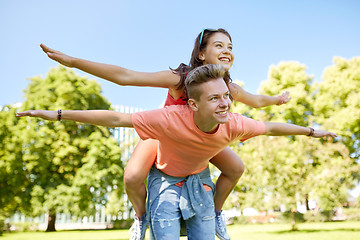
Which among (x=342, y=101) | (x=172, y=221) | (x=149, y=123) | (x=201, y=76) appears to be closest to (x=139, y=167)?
(x=172, y=221)

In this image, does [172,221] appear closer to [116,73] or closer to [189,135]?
[189,135]

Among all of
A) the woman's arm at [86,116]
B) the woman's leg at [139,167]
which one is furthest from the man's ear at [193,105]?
the woman's leg at [139,167]

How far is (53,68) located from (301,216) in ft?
67.8

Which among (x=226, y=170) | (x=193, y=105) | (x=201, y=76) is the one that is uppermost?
(x=201, y=76)

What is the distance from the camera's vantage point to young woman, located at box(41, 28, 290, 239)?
2623 millimetres

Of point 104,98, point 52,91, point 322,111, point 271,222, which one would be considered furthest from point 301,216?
point 52,91

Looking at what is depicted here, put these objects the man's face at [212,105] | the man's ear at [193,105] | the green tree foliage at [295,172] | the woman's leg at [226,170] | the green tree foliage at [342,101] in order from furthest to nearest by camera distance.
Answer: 1. the green tree foliage at [342,101]
2. the green tree foliage at [295,172]
3. the woman's leg at [226,170]
4. the man's ear at [193,105]
5. the man's face at [212,105]

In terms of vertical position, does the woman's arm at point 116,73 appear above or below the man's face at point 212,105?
above

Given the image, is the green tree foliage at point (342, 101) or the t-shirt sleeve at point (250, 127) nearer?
the t-shirt sleeve at point (250, 127)

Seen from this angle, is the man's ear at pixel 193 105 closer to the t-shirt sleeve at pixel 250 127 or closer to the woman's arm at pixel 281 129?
the t-shirt sleeve at pixel 250 127

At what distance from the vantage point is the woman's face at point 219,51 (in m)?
3.10

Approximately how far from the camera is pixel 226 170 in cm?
338

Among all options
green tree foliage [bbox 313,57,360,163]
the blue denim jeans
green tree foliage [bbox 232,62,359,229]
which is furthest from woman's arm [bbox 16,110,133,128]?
green tree foliage [bbox 313,57,360,163]

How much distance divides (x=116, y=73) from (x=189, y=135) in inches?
30.9
